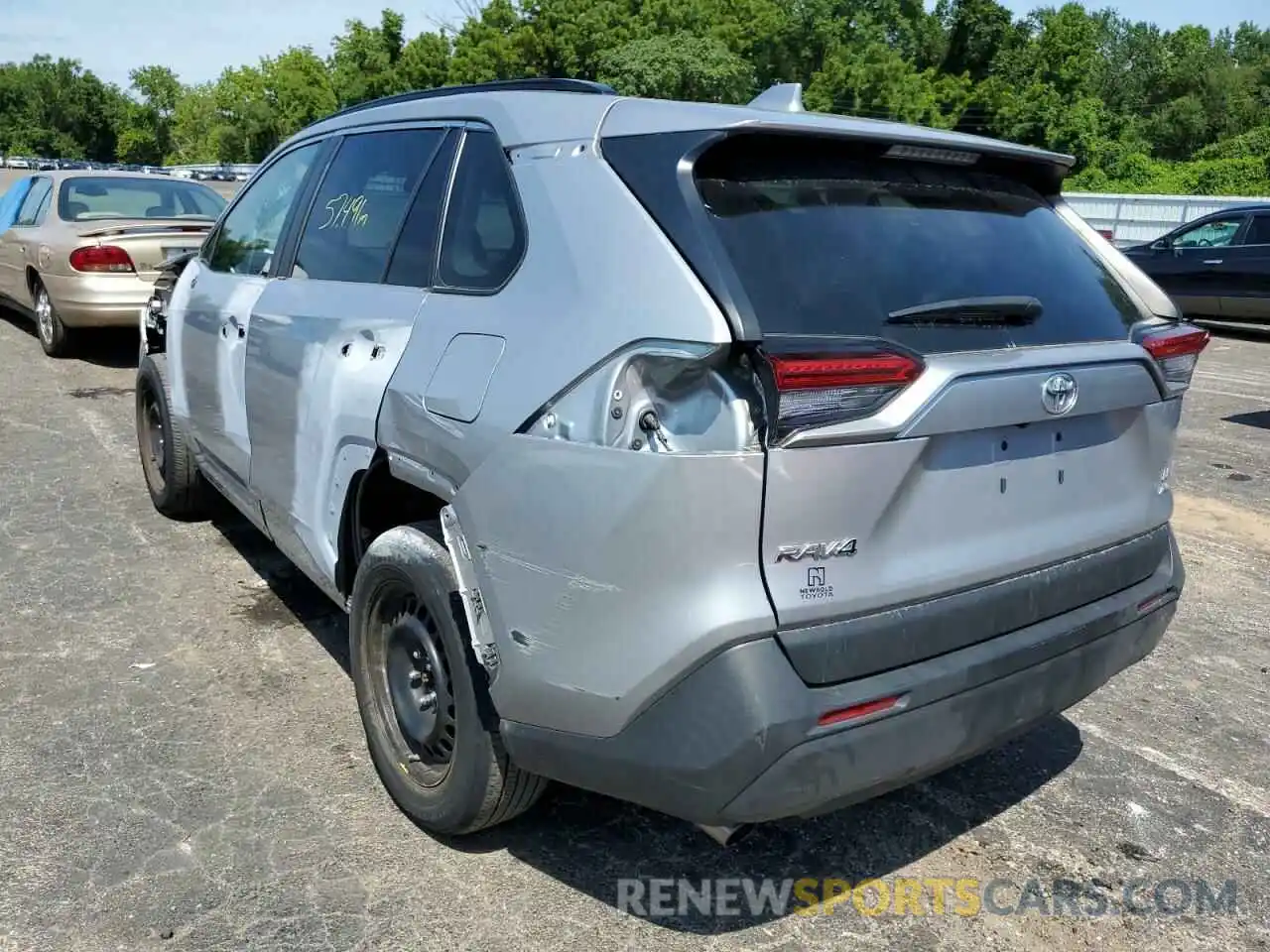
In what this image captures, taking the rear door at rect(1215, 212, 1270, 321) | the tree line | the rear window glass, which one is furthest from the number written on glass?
the tree line

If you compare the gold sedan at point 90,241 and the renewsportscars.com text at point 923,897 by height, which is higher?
the gold sedan at point 90,241

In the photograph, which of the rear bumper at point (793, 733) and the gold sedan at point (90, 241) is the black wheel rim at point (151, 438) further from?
the rear bumper at point (793, 733)

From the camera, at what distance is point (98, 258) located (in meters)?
8.88

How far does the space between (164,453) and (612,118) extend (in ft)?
12.2

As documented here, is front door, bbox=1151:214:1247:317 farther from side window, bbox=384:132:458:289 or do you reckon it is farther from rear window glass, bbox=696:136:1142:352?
side window, bbox=384:132:458:289

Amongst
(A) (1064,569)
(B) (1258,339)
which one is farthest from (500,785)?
(B) (1258,339)

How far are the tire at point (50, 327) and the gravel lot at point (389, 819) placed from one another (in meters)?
5.60

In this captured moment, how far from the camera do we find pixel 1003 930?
2.60 meters

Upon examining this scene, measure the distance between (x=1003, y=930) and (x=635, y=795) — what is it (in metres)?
1.03

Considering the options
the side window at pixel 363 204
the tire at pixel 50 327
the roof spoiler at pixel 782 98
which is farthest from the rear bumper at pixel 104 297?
the roof spoiler at pixel 782 98

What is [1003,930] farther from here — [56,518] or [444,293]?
[56,518]

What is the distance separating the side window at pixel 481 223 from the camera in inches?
103

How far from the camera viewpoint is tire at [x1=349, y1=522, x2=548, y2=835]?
2.57 meters

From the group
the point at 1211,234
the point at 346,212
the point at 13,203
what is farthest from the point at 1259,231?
the point at 13,203
